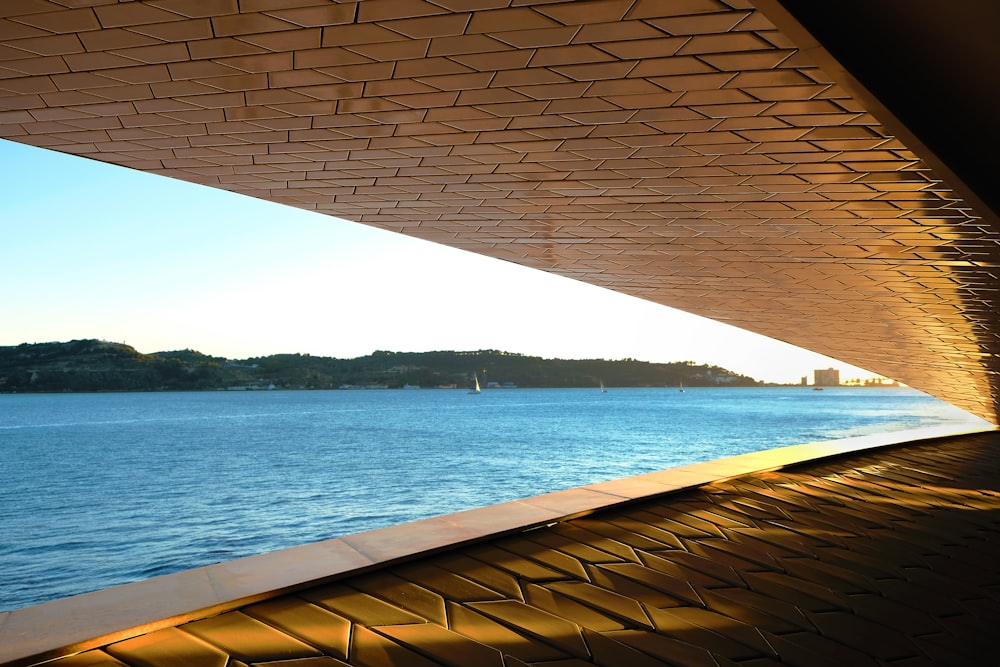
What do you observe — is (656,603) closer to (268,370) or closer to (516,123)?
(516,123)

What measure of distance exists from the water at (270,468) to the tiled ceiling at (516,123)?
71.2 feet

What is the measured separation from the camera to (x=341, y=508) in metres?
→ 35.6

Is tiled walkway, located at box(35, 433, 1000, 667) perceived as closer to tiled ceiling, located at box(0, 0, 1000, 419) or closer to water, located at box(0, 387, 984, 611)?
tiled ceiling, located at box(0, 0, 1000, 419)

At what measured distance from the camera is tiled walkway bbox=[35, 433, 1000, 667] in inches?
114

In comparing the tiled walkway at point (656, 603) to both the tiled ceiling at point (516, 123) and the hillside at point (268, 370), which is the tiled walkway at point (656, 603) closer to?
the tiled ceiling at point (516, 123)

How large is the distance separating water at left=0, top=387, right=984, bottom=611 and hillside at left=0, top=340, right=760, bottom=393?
801 inches

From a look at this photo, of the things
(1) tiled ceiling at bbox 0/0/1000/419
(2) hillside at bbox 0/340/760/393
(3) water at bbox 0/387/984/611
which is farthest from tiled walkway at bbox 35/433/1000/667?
(2) hillside at bbox 0/340/760/393

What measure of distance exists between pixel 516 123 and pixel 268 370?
142m

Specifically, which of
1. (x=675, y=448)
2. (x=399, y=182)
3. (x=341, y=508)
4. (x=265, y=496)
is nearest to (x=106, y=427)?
(x=265, y=496)

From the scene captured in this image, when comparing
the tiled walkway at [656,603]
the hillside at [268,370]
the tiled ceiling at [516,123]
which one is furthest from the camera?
the hillside at [268,370]

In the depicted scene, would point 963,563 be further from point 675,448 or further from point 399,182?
point 675,448

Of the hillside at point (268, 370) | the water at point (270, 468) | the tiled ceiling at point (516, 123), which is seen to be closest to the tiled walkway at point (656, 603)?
the tiled ceiling at point (516, 123)

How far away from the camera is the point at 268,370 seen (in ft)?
458

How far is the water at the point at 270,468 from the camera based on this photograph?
2853cm
